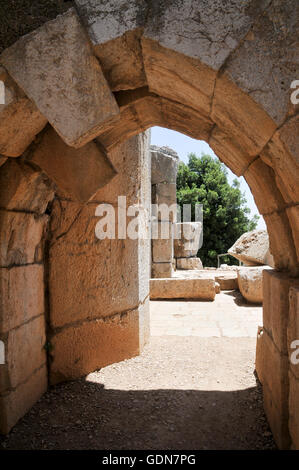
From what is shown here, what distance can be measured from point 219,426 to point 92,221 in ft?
7.20

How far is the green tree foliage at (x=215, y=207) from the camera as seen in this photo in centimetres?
1917

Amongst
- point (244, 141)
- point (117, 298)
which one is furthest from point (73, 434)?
point (244, 141)

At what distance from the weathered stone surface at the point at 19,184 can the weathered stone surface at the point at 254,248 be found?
566 centimetres

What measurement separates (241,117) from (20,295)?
84.3 inches

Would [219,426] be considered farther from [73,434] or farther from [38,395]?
[38,395]

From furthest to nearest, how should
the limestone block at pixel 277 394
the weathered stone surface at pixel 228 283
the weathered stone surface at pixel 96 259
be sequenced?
Result: the weathered stone surface at pixel 228 283 → the weathered stone surface at pixel 96 259 → the limestone block at pixel 277 394

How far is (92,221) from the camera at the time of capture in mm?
3279

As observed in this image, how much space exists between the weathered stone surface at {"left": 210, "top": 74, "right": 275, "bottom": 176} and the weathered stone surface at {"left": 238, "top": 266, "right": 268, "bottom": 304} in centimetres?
475

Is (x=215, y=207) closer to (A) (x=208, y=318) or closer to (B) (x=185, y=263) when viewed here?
(B) (x=185, y=263)

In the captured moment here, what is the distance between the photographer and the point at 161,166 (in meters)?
8.22

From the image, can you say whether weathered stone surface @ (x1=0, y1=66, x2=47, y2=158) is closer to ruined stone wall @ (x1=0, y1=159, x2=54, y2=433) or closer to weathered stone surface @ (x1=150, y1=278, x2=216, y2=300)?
ruined stone wall @ (x1=0, y1=159, x2=54, y2=433)

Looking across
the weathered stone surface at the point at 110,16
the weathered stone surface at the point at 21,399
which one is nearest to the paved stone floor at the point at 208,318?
the weathered stone surface at the point at 21,399

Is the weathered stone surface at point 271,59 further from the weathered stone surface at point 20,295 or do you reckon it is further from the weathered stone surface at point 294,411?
the weathered stone surface at point 20,295

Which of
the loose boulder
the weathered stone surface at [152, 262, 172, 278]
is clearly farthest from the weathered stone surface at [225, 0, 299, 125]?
the weathered stone surface at [152, 262, 172, 278]
